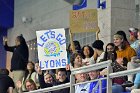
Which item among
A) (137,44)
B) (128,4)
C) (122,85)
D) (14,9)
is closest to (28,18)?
(14,9)

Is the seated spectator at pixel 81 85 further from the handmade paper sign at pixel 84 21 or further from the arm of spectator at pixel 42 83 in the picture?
the handmade paper sign at pixel 84 21

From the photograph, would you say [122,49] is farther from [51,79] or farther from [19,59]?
[19,59]

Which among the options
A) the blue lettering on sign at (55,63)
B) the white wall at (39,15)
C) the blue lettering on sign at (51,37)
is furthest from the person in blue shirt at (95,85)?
the white wall at (39,15)

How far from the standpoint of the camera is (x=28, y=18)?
1595 cm

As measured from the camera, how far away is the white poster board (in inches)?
399

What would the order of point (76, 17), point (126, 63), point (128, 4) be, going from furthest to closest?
point (128, 4)
point (76, 17)
point (126, 63)

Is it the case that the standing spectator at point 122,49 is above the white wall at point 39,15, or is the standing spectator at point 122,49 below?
below

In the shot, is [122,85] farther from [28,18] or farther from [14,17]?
[14,17]

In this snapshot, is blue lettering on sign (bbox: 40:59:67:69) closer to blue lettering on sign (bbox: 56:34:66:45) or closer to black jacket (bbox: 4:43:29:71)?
blue lettering on sign (bbox: 56:34:66:45)

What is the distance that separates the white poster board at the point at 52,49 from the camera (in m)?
10.1

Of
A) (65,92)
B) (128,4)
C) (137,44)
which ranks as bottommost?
(65,92)

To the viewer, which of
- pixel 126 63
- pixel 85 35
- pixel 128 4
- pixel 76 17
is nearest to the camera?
pixel 126 63

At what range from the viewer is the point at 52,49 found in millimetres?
10266

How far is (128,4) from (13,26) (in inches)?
259
